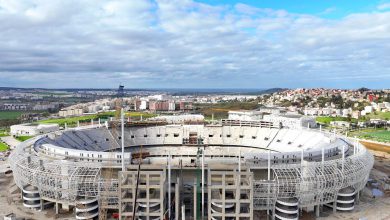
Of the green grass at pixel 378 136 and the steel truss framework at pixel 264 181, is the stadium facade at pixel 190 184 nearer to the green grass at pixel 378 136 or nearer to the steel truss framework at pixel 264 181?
the steel truss framework at pixel 264 181

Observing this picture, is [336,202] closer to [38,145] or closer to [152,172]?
[152,172]

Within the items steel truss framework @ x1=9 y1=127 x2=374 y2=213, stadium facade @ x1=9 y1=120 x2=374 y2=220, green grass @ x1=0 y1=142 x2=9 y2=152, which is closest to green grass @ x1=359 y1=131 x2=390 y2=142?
stadium facade @ x1=9 y1=120 x2=374 y2=220

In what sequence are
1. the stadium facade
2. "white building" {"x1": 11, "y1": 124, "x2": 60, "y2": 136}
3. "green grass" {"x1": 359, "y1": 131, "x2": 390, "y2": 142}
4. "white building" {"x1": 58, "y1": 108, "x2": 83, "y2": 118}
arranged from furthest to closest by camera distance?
1. "white building" {"x1": 58, "y1": 108, "x2": 83, "y2": 118}
2. "white building" {"x1": 11, "y1": 124, "x2": 60, "y2": 136}
3. "green grass" {"x1": 359, "y1": 131, "x2": 390, "y2": 142}
4. the stadium facade

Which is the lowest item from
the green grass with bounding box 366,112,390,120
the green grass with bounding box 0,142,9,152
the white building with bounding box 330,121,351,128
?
the green grass with bounding box 0,142,9,152

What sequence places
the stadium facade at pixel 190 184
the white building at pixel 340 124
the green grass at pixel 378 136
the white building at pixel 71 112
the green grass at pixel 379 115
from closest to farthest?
the stadium facade at pixel 190 184, the green grass at pixel 378 136, the white building at pixel 340 124, the green grass at pixel 379 115, the white building at pixel 71 112

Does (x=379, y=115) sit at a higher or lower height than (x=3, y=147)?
higher

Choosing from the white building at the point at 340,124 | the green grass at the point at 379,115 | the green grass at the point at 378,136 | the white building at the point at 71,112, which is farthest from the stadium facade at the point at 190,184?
the white building at the point at 71,112

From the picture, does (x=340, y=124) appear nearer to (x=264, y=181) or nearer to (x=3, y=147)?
(x=264, y=181)

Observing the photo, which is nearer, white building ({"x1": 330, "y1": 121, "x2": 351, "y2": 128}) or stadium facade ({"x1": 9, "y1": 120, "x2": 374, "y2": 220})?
stadium facade ({"x1": 9, "y1": 120, "x2": 374, "y2": 220})

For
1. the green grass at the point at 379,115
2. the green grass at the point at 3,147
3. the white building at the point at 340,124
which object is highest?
the green grass at the point at 379,115

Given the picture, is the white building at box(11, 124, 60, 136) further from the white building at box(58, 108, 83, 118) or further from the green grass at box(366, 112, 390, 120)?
the green grass at box(366, 112, 390, 120)

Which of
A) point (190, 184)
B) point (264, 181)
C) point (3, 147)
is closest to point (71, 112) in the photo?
point (3, 147)

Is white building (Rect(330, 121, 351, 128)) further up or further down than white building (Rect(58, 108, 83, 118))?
further down
